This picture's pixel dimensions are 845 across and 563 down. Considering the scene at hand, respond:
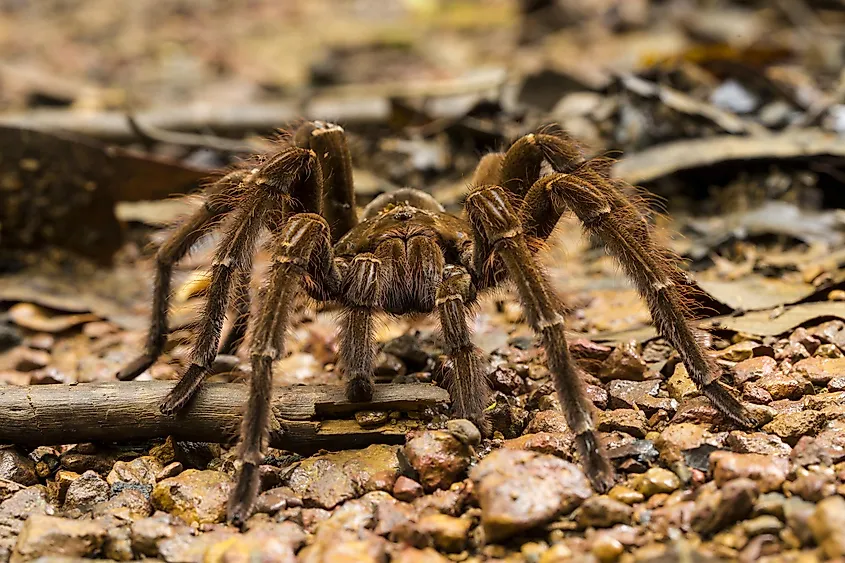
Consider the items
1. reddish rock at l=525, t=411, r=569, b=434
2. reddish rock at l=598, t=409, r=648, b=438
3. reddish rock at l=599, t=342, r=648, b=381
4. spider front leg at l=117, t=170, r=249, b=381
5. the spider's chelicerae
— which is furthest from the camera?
spider front leg at l=117, t=170, r=249, b=381

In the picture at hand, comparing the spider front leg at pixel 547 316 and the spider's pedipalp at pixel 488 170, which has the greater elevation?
the spider's pedipalp at pixel 488 170

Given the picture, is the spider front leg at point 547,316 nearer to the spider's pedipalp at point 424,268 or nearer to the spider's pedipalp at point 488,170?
the spider's pedipalp at point 424,268

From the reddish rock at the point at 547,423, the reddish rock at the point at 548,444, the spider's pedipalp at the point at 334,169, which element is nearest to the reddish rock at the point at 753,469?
the reddish rock at the point at 548,444

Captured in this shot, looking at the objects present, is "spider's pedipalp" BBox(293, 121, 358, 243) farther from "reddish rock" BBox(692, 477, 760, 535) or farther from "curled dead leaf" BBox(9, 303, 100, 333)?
→ "reddish rock" BBox(692, 477, 760, 535)

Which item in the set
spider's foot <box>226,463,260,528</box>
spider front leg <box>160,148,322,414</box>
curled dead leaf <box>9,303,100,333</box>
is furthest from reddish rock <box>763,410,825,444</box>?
curled dead leaf <box>9,303,100,333</box>

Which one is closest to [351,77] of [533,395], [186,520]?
[533,395]

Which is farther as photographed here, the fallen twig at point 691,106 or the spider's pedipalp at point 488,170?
the fallen twig at point 691,106
